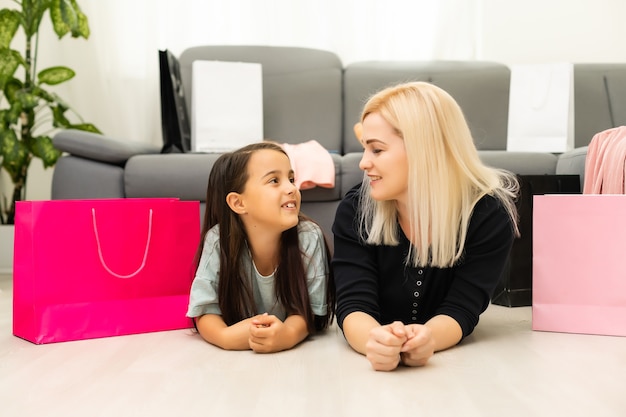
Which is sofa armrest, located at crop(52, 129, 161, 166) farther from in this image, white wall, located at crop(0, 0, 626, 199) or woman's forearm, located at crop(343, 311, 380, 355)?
woman's forearm, located at crop(343, 311, 380, 355)

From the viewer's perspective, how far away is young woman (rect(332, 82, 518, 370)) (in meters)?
1.30

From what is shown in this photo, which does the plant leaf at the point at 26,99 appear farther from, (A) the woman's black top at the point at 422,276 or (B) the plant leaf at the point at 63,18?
(A) the woman's black top at the point at 422,276

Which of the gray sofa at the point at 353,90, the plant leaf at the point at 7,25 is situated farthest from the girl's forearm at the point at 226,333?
the plant leaf at the point at 7,25

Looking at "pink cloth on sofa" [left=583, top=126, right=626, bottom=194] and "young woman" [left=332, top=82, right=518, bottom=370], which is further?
"pink cloth on sofa" [left=583, top=126, right=626, bottom=194]

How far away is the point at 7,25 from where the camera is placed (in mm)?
2918

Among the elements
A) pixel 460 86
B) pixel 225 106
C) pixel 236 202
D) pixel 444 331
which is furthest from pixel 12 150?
pixel 444 331

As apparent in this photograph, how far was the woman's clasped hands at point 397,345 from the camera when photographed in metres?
1.12

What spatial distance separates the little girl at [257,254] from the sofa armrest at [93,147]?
3.17ft

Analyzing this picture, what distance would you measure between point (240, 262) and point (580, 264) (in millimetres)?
786

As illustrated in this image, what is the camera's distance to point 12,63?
2.90 meters

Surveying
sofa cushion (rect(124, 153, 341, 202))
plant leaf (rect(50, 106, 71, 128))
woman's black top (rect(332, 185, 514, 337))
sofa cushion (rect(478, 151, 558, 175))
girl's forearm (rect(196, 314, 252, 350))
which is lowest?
girl's forearm (rect(196, 314, 252, 350))

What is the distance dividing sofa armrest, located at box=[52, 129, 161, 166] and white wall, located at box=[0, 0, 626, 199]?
1011mm

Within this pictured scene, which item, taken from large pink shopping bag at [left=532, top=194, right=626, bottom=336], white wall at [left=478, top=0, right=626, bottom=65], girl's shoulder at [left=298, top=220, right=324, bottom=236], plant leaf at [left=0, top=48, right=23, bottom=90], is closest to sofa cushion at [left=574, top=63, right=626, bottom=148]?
white wall at [left=478, top=0, right=626, bottom=65]

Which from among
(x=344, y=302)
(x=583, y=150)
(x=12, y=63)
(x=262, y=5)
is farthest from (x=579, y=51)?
(x=12, y=63)
